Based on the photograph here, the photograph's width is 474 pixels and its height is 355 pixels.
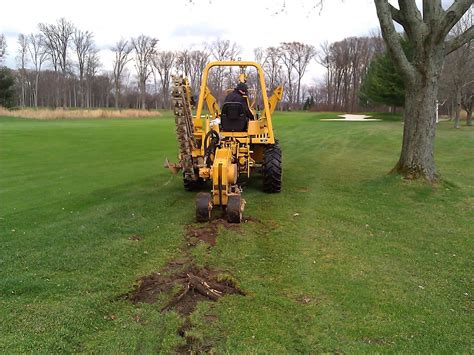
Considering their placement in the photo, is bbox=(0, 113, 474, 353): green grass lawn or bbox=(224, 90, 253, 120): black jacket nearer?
bbox=(0, 113, 474, 353): green grass lawn

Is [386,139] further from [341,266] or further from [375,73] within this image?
[375,73]

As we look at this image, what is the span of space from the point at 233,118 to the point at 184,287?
17.0 feet

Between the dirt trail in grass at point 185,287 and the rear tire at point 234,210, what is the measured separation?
4.99 feet

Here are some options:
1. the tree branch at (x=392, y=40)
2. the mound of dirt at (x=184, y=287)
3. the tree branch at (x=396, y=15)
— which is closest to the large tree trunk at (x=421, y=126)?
the tree branch at (x=392, y=40)

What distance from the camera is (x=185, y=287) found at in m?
4.77

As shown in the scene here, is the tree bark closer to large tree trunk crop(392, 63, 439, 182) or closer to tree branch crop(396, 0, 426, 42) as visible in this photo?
large tree trunk crop(392, 63, 439, 182)

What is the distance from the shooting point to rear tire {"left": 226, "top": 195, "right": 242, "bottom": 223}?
706 centimetres

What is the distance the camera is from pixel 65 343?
371cm

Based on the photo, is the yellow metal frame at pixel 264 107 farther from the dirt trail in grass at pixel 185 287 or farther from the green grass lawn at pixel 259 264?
the dirt trail in grass at pixel 185 287

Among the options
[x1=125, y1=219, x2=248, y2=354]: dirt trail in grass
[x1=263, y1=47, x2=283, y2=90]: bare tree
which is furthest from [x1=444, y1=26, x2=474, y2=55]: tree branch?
[x1=263, y1=47, x2=283, y2=90]: bare tree

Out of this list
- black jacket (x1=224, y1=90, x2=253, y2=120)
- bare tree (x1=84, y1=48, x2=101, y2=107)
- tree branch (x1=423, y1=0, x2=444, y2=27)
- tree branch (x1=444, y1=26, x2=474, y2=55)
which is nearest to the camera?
black jacket (x1=224, y1=90, x2=253, y2=120)

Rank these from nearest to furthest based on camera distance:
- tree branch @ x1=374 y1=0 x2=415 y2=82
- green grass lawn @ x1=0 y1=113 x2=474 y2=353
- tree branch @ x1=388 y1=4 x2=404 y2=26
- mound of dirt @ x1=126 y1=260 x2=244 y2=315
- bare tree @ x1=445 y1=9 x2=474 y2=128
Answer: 1. green grass lawn @ x1=0 y1=113 x2=474 y2=353
2. mound of dirt @ x1=126 y1=260 x2=244 y2=315
3. tree branch @ x1=374 y1=0 x2=415 y2=82
4. tree branch @ x1=388 y1=4 x2=404 y2=26
5. bare tree @ x1=445 y1=9 x2=474 y2=128

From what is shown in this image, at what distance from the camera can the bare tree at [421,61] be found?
389 inches

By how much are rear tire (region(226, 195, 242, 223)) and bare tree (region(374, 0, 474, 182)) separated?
5115 millimetres
